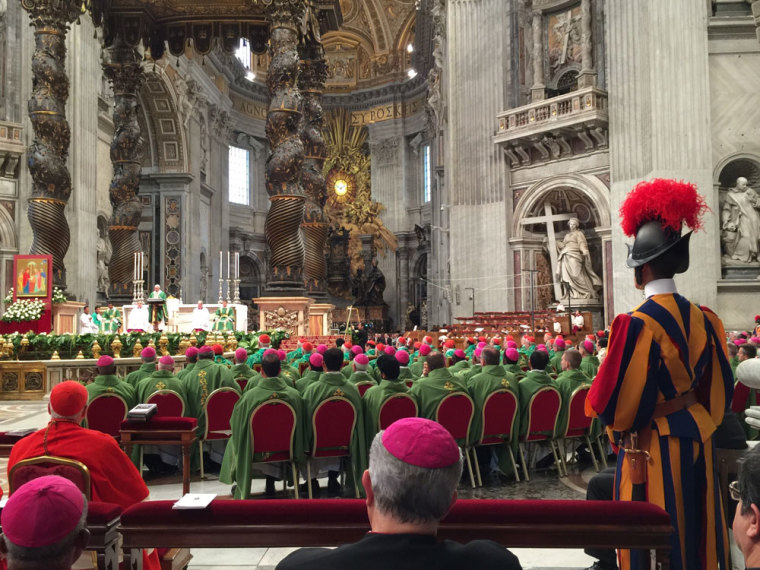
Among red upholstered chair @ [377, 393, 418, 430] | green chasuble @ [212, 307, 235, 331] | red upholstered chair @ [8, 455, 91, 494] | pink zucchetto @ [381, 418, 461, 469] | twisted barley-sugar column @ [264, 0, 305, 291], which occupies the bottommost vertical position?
red upholstered chair @ [377, 393, 418, 430]

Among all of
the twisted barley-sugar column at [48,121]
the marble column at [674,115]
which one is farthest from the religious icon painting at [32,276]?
the marble column at [674,115]

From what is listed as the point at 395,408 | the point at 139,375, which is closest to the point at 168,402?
the point at 139,375

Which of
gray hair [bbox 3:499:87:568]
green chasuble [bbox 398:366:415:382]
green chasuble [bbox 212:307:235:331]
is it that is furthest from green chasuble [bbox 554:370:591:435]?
green chasuble [bbox 212:307:235:331]

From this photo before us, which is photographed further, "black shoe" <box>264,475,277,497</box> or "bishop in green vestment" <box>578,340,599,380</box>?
"bishop in green vestment" <box>578,340,599,380</box>

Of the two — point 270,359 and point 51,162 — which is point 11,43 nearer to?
point 51,162

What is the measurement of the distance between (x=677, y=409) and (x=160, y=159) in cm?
2721

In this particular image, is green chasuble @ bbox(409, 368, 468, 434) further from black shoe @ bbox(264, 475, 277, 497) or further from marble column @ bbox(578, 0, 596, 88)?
marble column @ bbox(578, 0, 596, 88)

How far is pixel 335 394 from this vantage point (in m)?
5.64

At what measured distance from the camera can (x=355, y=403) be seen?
5.73 meters

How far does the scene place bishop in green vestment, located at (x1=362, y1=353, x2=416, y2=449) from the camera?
5879 millimetres

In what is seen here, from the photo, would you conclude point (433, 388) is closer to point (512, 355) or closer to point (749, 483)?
point (512, 355)

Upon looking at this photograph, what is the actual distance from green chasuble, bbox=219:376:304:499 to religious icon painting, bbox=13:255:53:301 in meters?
7.75

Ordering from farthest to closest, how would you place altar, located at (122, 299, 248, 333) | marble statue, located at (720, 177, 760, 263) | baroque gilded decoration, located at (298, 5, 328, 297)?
marble statue, located at (720, 177, 760, 263) < baroque gilded decoration, located at (298, 5, 328, 297) < altar, located at (122, 299, 248, 333)

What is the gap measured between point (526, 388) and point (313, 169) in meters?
9.17
